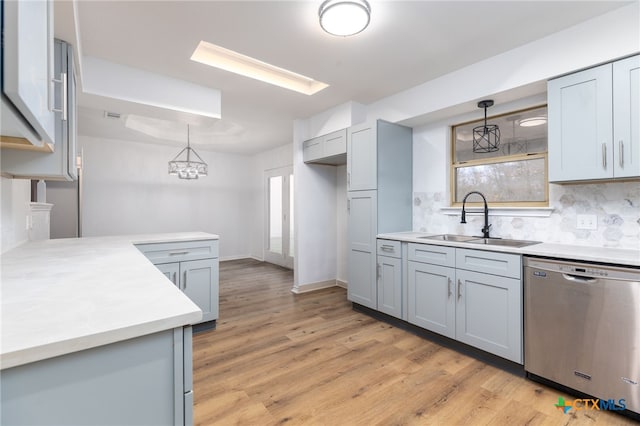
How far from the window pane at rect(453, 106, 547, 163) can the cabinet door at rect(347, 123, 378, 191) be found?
3.10ft

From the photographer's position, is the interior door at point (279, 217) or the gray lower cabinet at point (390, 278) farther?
the interior door at point (279, 217)

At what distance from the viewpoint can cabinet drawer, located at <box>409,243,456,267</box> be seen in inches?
100

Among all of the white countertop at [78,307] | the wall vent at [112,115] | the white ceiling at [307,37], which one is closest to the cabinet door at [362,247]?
the white ceiling at [307,37]

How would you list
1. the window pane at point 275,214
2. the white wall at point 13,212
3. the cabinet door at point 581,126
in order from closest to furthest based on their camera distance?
the white wall at point 13,212
the cabinet door at point 581,126
the window pane at point 275,214

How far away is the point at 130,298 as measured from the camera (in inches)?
36.6

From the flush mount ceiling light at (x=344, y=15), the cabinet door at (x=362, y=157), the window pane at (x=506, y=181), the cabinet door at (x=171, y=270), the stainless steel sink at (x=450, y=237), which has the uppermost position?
the flush mount ceiling light at (x=344, y=15)

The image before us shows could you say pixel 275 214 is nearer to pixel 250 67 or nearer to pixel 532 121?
pixel 250 67

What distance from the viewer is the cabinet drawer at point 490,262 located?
7.02 ft

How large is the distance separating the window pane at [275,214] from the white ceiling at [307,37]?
3.07 m

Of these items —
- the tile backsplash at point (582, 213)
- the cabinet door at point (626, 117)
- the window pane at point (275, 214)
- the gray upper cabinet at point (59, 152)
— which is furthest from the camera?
the window pane at point (275, 214)

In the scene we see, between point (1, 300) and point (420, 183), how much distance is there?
3.40m

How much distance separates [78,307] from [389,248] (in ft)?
8.71

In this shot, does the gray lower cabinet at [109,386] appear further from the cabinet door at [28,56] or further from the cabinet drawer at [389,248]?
the cabinet drawer at [389,248]

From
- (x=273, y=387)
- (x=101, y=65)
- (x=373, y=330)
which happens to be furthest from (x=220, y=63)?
(x=373, y=330)
